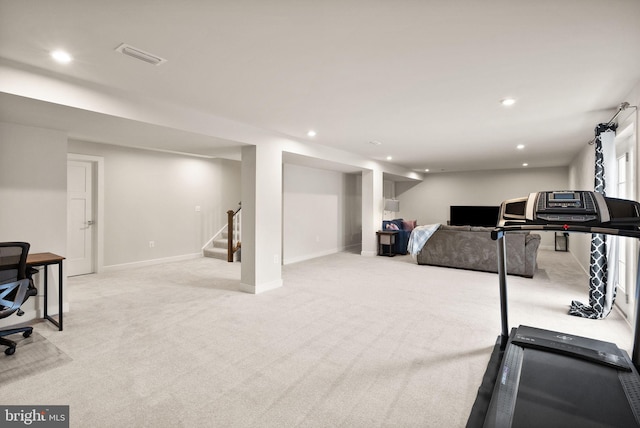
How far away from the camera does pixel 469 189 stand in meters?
10.1

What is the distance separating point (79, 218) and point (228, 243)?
8.43 feet

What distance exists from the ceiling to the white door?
2.06 m

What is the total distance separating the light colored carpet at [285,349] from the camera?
1915 millimetres

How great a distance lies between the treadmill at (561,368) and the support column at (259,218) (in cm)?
296

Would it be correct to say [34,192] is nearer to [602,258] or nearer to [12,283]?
[12,283]

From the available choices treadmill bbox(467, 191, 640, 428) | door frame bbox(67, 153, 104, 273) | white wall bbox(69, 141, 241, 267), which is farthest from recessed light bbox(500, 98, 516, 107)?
door frame bbox(67, 153, 104, 273)

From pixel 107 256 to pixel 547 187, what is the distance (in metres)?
10.8

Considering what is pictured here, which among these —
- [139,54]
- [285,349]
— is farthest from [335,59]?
[285,349]

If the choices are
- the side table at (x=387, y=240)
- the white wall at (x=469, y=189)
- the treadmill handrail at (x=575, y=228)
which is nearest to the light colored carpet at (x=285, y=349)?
the treadmill handrail at (x=575, y=228)

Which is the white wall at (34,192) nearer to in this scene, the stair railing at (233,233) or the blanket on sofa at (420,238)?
the stair railing at (233,233)

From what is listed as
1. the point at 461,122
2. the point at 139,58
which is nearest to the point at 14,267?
the point at 139,58

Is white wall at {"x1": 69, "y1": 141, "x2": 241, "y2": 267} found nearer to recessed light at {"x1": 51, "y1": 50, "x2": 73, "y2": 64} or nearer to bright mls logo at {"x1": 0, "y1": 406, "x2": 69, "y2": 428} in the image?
recessed light at {"x1": 51, "y1": 50, "x2": 73, "y2": 64}

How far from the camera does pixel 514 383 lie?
6.33 ft

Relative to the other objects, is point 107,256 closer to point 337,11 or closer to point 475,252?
point 337,11
